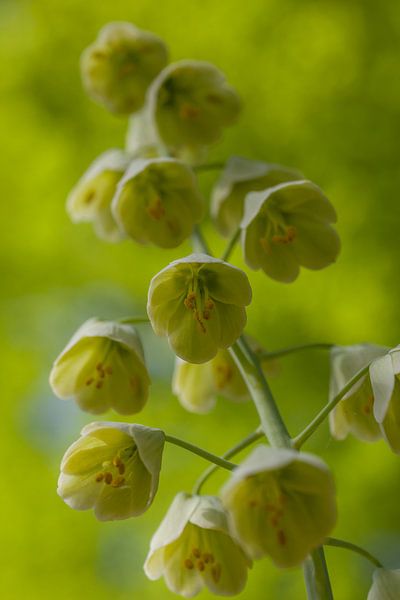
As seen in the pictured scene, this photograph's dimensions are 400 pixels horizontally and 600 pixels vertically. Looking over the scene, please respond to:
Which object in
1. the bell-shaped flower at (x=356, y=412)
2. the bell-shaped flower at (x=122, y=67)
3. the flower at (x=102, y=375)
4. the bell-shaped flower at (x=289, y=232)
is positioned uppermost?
the bell-shaped flower at (x=122, y=67)

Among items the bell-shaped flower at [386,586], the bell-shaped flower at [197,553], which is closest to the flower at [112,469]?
the bell-shaped flower at [197,553]

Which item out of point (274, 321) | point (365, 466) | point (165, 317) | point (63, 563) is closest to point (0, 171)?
point (274, 321)

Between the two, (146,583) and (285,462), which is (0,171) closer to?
(146,583)

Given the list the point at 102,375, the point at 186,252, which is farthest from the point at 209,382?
the point at 186,252

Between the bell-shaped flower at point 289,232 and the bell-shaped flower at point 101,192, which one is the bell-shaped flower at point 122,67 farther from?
the bell-shaped flower at point 289,232

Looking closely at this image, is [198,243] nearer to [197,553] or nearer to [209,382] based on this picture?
[209,382]

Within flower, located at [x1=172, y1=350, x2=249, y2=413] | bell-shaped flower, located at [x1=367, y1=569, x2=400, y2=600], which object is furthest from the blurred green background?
bell-shaped flower, located at [x1=367, y1=569, x2=400, y2=600]
